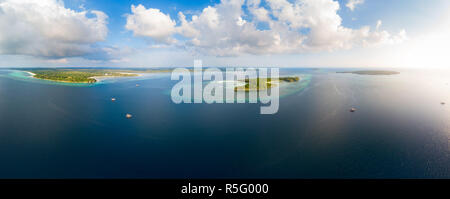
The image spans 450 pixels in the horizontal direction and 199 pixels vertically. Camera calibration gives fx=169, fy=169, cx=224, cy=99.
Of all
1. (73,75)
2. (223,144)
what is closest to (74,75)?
(73,75)

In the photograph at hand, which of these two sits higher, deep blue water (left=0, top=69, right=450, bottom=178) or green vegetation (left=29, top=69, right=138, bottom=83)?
green vegetation (left=29, top=69, right=138, bottom=83)

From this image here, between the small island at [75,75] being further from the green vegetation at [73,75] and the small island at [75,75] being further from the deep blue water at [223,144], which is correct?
the deep blue water at [223,144]

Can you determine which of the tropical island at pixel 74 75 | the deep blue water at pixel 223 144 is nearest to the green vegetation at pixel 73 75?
the tropical island at pixel 74 75

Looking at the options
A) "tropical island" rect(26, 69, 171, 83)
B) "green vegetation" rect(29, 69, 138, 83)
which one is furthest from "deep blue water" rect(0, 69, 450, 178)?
"tropical island" rect(26, 69, 171, 83)

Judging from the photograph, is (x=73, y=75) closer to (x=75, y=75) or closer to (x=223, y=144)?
(x=75, y=75)

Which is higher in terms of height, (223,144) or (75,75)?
(75,75)

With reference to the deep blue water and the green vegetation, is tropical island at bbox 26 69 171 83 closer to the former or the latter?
the green vegetation
